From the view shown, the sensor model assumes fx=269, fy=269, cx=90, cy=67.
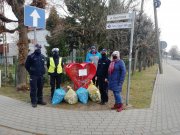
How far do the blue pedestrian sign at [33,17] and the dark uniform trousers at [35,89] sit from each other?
159 cm

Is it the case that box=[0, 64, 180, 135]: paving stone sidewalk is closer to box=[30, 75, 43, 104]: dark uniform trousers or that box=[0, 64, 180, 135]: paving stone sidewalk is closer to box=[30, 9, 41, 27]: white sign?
box=[30, 75, 43, 104]: dark uniform trousers

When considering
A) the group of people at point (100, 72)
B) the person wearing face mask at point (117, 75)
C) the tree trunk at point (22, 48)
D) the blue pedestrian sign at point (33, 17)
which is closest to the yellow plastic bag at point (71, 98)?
the group of people at point (100, 72)

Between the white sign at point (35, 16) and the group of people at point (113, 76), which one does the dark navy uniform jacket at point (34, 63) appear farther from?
the group of people at point (113, 76)

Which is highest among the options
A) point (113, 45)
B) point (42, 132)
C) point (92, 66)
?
point (113, 45)

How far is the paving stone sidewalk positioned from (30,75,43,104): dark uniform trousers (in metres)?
0.31

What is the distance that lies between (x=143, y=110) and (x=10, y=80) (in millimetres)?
7467

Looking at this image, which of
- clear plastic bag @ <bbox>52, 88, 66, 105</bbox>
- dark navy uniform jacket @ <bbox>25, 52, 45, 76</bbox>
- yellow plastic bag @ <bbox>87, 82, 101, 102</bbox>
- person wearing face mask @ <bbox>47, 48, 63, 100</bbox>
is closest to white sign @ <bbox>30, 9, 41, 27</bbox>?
dark navy uniform jacket @ <bbox>25, 52, 45, 76</bbox>

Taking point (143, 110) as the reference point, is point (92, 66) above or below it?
above

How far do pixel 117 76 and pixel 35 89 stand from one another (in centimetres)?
252

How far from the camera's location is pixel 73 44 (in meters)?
22.2

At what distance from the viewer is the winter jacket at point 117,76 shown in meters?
7.61

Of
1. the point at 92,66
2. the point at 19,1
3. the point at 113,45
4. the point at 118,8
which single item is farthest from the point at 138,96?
the point at 113,45

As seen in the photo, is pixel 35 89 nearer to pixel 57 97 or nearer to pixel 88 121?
pixel 57 97

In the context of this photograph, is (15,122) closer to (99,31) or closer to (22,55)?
(22,55)
